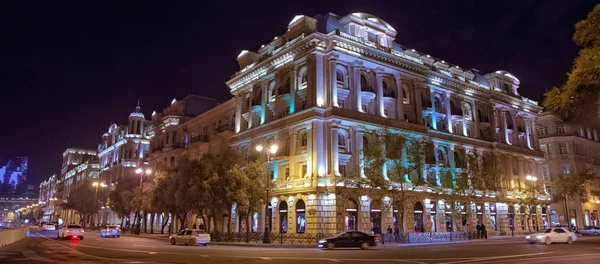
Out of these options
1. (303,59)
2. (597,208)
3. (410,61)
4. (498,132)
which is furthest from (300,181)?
(597,208)

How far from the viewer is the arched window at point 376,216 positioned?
137 ft

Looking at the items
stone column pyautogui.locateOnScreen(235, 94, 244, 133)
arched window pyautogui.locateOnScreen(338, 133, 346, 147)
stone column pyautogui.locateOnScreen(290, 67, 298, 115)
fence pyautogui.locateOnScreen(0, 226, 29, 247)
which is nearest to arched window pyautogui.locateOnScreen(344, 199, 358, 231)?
arched window pyautogui.locateOnScreen(338, 133, 346, 147)

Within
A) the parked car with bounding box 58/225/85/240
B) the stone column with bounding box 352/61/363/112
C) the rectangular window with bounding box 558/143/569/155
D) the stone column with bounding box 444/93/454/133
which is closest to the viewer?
the parked car with bounding box 58/225/85/240

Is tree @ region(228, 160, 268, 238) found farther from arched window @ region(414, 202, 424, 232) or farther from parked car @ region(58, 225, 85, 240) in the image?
arched window @ region(414, 202, 424, 232)

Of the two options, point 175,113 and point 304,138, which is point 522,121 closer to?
point 304,138

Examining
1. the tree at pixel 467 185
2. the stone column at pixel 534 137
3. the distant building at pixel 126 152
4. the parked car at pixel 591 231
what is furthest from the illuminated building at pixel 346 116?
the distant building at pixel 126 152

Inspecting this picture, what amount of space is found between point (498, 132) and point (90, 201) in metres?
77.1

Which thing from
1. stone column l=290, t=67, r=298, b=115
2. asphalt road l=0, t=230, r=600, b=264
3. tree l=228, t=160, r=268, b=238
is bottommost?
asphalt road l=0, t=230, r=600, b=264

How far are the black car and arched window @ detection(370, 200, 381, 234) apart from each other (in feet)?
42.5

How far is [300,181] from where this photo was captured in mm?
41375

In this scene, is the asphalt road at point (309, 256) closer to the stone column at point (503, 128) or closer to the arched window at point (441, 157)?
the arched window at point (441, 157)

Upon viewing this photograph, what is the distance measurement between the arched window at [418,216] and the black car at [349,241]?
1822 cm

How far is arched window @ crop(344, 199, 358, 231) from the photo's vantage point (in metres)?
40.0

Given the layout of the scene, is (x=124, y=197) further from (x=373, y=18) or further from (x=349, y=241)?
(x=349, y=241)
